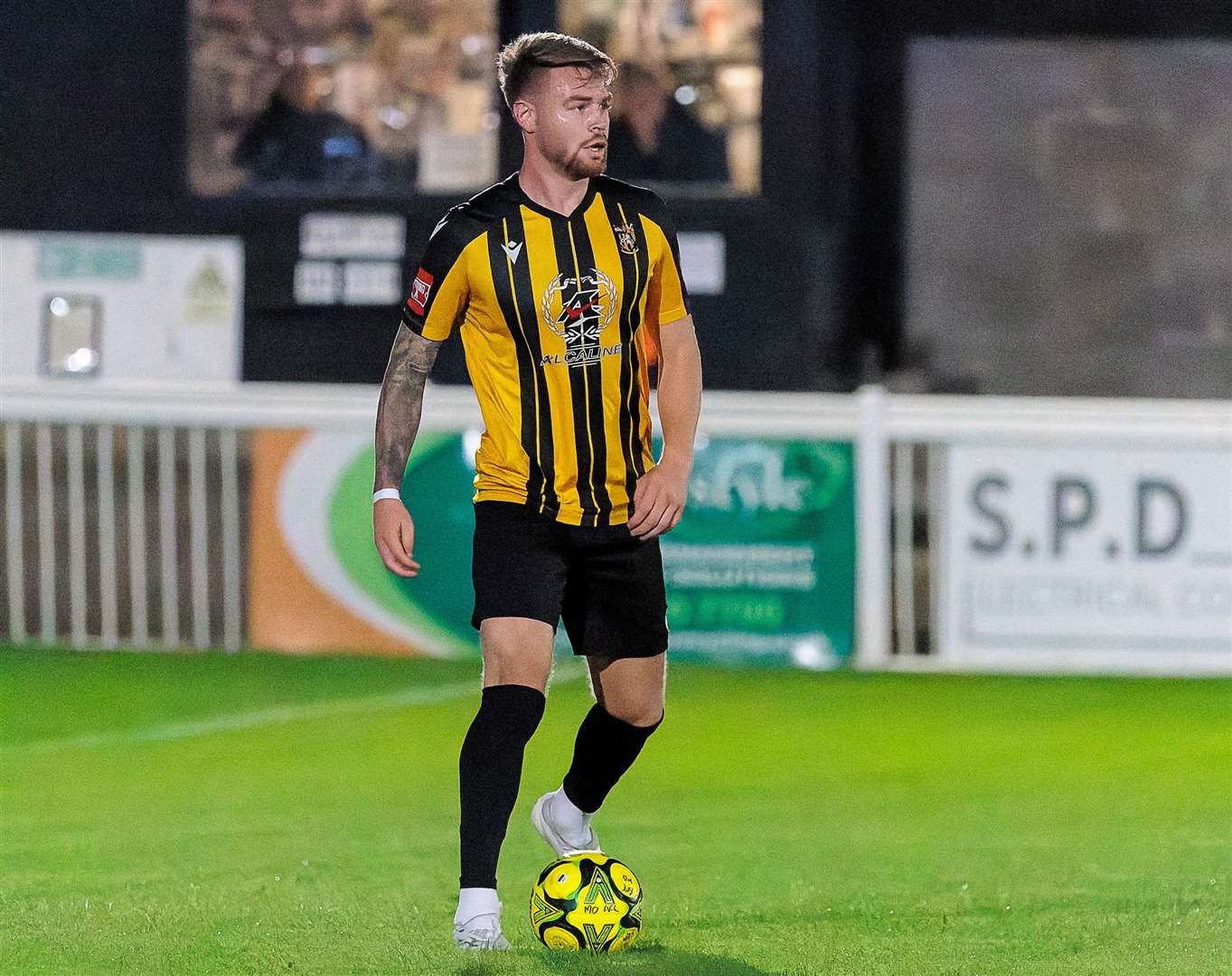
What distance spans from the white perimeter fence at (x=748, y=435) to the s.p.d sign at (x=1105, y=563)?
11 millimetres

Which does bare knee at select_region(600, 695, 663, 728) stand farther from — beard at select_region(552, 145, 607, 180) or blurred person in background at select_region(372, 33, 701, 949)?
beard at select_region(552, 145, 607, 180)

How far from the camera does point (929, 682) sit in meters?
9.48

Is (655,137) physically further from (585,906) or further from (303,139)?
(585,906)

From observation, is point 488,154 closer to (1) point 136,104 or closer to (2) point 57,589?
(1) point 136,104

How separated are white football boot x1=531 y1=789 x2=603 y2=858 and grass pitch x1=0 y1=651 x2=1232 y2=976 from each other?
0.24 meters

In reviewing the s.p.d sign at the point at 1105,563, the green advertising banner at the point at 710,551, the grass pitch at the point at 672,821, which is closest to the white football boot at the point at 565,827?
the grass pitch at the point at 672,821

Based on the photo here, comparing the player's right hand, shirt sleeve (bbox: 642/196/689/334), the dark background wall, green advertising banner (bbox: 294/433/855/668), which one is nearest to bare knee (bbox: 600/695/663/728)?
the player's right hand

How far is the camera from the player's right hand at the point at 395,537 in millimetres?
4602

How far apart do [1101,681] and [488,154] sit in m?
4.06

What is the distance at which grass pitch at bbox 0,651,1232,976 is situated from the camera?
4.78 meters

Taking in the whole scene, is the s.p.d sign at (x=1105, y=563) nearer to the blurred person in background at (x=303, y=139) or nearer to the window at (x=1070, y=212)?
the window at (x=1070, y=212)

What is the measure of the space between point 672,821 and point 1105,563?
3.86 metres

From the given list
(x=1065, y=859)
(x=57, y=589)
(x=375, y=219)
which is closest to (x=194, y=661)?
(x=57, y=589)

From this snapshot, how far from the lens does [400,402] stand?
473cm
